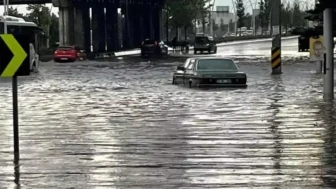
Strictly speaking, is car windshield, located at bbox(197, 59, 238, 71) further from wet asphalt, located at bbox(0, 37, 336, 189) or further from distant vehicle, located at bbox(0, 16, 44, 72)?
distant vehicle, located at bbox(0, 16, 44, 72)

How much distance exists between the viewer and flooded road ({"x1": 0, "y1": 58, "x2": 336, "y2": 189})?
33.0 ft

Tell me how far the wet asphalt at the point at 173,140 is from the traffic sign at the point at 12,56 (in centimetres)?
133

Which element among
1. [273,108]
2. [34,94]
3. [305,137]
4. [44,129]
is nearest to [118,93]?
[34,94]

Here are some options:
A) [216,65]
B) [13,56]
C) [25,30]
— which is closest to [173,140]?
[13,56]

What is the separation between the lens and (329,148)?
12648 mm

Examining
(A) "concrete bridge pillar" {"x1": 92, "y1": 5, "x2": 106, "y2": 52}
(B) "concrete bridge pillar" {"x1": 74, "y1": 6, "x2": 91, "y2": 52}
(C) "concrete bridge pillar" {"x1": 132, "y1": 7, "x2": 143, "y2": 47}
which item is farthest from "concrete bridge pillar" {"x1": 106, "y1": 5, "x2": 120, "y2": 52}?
(B) "concrete bridge pillar" {"x1": 74, "y1": 6, "x2": 91, "y2": 52}

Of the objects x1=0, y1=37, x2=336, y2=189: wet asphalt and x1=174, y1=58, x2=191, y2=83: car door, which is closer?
x1=0, y1=37, x2=336, y2=189: wet asphalt

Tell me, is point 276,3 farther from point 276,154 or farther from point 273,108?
point 276,154

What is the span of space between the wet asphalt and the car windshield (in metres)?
2.51

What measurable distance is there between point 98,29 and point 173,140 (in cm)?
7467

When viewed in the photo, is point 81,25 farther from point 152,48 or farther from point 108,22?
point 108,22

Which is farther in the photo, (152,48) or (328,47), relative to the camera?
(152,48)

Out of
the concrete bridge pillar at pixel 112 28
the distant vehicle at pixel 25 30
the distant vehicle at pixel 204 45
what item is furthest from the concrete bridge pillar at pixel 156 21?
the distant vehicle at pixel 25 30

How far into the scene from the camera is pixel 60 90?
1160 inches
